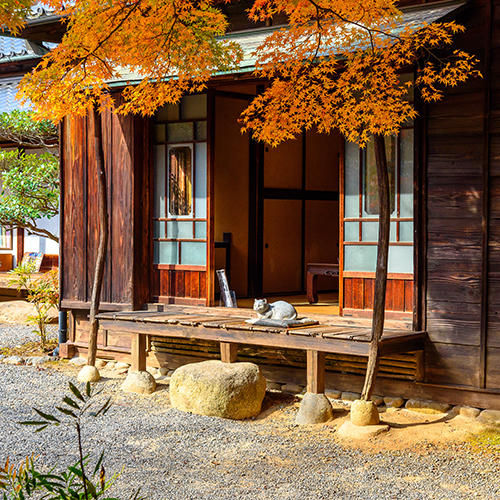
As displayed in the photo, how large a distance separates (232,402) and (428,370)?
1746 mm

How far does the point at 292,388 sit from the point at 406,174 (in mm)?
2357

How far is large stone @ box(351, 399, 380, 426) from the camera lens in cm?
630

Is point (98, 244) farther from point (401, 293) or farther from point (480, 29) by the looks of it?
point (480, 29)

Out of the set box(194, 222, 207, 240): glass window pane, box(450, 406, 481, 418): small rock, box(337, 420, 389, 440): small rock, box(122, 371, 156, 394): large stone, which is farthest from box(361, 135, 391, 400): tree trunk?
box(194, 222, 207, 240): glass window pane

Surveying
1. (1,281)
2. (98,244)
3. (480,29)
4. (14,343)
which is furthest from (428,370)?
(1,281)

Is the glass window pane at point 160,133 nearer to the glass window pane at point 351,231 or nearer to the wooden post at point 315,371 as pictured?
the glass window pane at point 351,231

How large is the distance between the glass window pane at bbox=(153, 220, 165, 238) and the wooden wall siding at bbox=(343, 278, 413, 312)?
234 cm

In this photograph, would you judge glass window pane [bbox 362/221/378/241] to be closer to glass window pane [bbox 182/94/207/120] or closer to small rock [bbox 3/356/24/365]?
glass window pane [bbox 182/94/207/120]

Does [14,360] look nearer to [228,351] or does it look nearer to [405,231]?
[228,351]

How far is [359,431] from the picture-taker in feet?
20.4

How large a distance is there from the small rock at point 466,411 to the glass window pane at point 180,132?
159 inches

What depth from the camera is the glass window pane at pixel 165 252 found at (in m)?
8.68

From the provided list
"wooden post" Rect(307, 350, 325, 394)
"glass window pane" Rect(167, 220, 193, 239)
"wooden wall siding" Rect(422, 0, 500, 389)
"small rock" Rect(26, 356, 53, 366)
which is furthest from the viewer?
"small rock" Rect(26, 356, 53, 366)

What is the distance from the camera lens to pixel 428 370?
6844 millimetres
